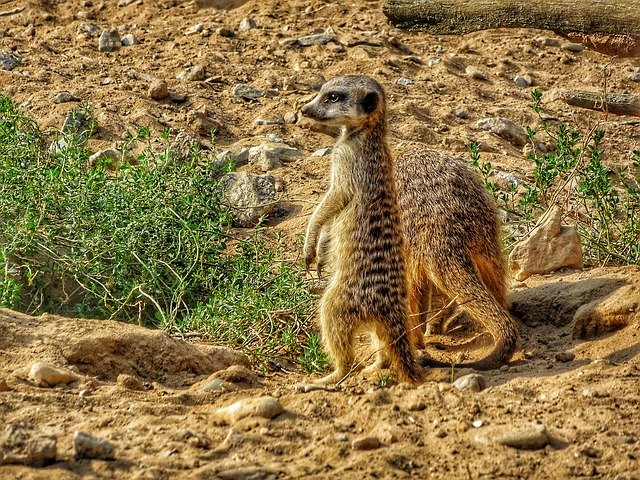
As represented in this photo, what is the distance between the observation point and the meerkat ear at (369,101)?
4660 millimetres

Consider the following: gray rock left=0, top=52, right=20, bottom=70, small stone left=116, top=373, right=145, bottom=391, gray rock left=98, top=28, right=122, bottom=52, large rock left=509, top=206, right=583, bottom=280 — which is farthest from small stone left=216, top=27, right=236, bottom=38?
small stone left=116, top=373, right=145, bottom=391

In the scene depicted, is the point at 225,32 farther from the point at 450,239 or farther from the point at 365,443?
the point at 365,443

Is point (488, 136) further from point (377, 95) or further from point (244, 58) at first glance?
point (377, 95)

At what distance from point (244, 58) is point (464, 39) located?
172 cm

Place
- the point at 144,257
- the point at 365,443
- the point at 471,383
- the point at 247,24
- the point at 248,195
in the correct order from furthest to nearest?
1. the point at 247,24
2. the point at 248,195
3. the point at 144,257
4. the point at 471,383
5. the point at 365,443

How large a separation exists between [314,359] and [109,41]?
4.12 m

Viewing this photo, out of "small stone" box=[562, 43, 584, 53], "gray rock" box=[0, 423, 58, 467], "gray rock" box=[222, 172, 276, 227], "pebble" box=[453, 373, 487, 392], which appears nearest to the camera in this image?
"gray rock" box=[0, 423, 58, 467]

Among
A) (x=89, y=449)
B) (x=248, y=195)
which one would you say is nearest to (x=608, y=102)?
(x=248, y=195)

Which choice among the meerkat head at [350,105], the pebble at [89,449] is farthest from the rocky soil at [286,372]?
the meerkat head at [350,105]

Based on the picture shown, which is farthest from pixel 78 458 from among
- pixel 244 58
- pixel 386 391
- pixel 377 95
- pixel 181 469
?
pixel 244 58

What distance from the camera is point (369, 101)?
4664mm

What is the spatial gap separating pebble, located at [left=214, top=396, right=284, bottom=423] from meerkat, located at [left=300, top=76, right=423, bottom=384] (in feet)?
2.99

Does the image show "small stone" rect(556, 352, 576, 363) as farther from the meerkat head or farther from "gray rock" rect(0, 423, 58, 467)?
"gray rock" rect(0, 423, 58, 467)

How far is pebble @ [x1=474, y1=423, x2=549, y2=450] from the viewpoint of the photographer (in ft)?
10.2
